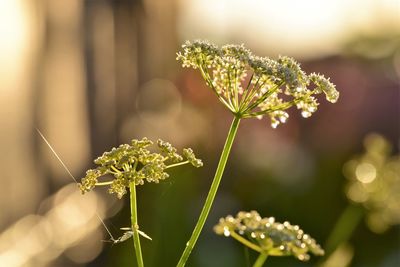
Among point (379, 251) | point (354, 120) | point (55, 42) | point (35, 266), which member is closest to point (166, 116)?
point (55, 42)

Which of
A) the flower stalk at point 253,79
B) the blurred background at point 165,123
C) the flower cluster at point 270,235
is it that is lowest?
the blurred background at point 165,123

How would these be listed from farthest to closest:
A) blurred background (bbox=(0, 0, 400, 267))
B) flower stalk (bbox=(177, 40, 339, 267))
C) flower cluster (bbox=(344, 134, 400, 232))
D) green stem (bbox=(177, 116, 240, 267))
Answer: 1. blurred background (bbox=(0, 0, 400, 267))
2. flower cluster (bbox=(344, 134, 400, 232))
3. flower stalk (bbox=(177, 40, 339, 267))
4. green stem (bbox=(177, 116, 240, 267))

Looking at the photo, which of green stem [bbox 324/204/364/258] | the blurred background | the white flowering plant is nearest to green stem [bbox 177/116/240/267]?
the white flowering plant

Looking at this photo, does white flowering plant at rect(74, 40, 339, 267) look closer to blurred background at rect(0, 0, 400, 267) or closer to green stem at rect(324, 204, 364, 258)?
green stem at rect(324, 204, 364, 258)

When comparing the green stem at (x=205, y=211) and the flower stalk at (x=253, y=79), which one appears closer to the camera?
the green stem at (x=205, y=211)

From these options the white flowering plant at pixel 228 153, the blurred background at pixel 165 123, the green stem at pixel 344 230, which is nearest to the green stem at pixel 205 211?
the white flowering plant at pixel 228 153

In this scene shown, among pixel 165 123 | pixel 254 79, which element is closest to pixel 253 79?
pixel 254 79

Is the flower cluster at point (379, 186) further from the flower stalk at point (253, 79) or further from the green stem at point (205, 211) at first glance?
the green stem at point (205, 211)

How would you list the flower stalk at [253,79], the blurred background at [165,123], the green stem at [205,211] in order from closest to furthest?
the green stem at [205,211]
the flower stalk at [253,79]
the blurred background at [165,123]
